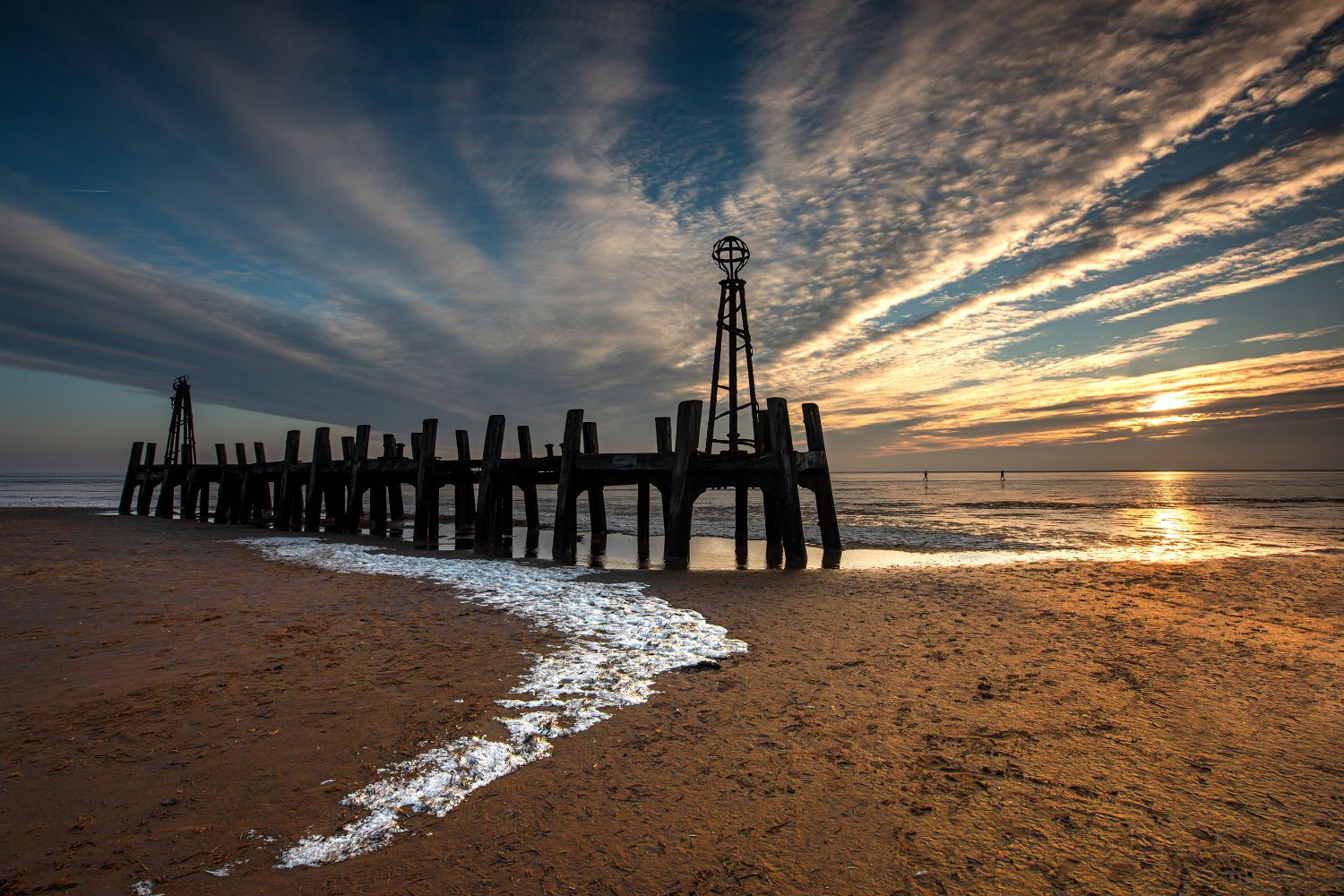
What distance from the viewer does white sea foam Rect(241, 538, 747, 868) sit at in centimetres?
290

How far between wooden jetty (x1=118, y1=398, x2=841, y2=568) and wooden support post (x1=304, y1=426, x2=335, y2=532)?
0.03 m

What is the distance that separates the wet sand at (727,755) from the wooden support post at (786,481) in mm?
4265

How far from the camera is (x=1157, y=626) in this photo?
6.64m

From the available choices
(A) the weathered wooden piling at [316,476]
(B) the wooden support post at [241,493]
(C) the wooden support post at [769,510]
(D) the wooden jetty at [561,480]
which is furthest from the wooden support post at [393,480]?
(C) the wooden support post at [769,510]

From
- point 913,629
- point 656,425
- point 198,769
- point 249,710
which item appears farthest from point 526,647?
point 656,425

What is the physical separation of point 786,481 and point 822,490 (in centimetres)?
227

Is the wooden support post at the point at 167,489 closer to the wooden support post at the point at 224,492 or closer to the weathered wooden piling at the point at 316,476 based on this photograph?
the wooden support post at the point at 224,492

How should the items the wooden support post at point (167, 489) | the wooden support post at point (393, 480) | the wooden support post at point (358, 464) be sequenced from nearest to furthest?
the wooden support post at point (358, 464)
the wooden support post at point (393, 480)
the wooden support post at point (167, 489)

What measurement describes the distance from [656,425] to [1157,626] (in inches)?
409

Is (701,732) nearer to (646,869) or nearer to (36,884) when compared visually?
(646,869)

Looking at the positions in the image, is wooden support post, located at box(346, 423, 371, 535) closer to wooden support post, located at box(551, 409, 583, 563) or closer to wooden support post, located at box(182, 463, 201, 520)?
wooden support post, located at box(551, 409, 583, 563)

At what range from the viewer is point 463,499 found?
61.1ft

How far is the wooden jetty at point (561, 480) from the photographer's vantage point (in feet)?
38.0

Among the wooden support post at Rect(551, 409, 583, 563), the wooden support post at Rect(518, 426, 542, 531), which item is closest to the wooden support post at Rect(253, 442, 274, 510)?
the wooden support post at Rect(518, 426, 542, 531)
